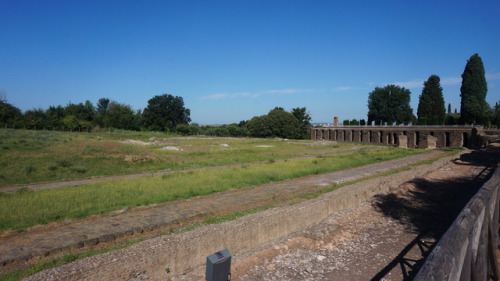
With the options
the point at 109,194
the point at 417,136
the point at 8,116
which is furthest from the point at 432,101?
the point at 8,116

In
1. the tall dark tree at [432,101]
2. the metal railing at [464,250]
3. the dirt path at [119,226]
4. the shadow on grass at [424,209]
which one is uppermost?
the tall dark tree at [432,101]

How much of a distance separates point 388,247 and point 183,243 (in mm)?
4370

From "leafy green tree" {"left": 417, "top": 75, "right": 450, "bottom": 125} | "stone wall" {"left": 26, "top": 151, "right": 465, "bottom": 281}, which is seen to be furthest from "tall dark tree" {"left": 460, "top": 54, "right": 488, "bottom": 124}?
"stone wall" {"left": 26, "top": 151, "right": 465, "bottom": 281}

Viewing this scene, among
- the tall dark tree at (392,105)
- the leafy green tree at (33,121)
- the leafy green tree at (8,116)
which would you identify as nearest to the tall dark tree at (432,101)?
the tall dark tree at (392,105)

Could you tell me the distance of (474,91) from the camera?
147 feet

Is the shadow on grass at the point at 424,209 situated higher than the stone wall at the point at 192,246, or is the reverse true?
the stone wall at the point at 192,246

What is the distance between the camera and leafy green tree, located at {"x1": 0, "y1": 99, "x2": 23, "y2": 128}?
4453 centimetres

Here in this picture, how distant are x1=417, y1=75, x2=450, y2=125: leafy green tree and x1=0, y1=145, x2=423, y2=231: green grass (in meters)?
51.1

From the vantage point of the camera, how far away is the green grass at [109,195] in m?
7.05

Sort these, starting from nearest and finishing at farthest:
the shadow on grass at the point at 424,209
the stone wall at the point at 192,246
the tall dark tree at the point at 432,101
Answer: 1. the stone wall at the point at 192,246
2. the shadow on grass at the point at 424,209
3. the tall dark tree at the point at 432,101

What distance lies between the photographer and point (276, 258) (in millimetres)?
5566

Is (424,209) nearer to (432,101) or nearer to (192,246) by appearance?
(192,246)

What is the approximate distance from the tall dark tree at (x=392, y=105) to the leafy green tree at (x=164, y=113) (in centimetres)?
4809

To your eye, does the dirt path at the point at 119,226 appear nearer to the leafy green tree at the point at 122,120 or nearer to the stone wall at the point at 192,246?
the stone wall at the point at 192,246
